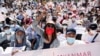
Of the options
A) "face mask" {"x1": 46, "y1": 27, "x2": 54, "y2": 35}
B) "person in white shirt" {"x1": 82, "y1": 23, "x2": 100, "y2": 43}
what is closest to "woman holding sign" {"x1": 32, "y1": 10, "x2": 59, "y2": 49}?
"face mask" {"x1": 46, "y1": 27, "x2": 54, "y2": 35}

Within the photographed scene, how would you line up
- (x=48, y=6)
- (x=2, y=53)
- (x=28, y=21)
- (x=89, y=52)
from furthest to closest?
(x=48, y=6) < (x=28, y=21) < (x=89, y=52) < (x=2, y=53)

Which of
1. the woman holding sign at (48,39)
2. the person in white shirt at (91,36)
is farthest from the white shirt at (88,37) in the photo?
the woman holding sign at (48,39)

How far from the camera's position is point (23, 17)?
7184 mm

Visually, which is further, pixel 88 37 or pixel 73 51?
pixel 88 37

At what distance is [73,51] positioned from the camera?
13.0 ft

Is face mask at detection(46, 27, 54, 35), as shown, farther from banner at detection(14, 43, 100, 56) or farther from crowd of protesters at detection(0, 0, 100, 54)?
banner at detection(14, 43, 100, 56)

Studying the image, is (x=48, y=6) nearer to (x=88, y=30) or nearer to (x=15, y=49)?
(x=88, y=30)

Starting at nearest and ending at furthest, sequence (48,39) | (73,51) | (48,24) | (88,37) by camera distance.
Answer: (73,51)
(48,39)
(48,24)
(88,37)

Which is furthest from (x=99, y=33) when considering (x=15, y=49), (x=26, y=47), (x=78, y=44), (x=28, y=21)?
(x=28, y=21)

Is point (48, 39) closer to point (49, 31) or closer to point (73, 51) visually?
point (49, 31)

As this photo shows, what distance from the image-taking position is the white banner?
3.76m

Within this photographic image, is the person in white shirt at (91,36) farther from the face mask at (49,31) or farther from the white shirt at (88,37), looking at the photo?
the face mask at (49,31)

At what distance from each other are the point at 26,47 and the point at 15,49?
391 millimetres

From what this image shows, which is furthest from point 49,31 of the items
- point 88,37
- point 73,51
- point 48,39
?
point 88,37
